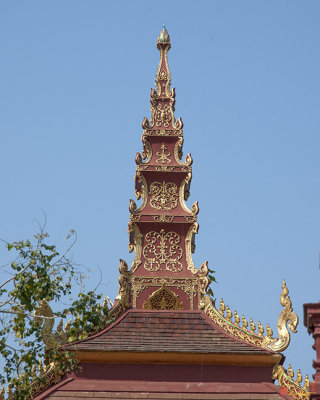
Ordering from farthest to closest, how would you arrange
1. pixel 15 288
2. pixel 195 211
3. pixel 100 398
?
pixel 195 211 < pixel 100 398 < pixel 15 288

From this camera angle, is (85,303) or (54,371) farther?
(54,371)

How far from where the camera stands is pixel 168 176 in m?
30.0

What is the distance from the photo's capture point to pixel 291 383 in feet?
89.8

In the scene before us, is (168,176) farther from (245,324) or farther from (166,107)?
(245,324)

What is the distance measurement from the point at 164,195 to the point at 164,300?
2.61 meters

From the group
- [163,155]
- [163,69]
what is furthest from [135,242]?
[163,69]

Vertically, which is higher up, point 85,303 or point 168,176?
point 168,176

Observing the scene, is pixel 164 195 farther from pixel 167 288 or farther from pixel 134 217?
pixel 167 288

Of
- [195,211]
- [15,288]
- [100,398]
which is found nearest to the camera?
[15,288]

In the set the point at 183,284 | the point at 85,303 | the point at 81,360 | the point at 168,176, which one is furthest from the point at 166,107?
the point at 85,303

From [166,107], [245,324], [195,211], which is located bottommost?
[245,324]

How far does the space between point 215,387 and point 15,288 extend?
718 cm

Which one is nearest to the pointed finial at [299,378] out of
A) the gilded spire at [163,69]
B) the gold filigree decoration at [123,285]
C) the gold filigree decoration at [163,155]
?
the gold filigree decoration at [123,285]

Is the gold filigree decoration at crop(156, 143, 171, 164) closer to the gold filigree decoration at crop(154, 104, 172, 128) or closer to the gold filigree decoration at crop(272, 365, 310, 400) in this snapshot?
the gold filigree decoration at crop(154, 104, 172, 128)
